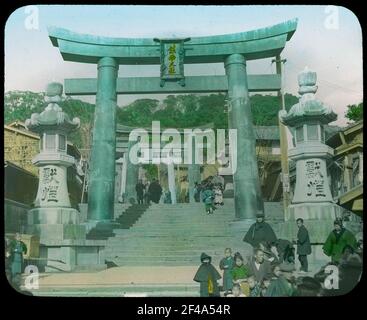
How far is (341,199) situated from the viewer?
4730 mm

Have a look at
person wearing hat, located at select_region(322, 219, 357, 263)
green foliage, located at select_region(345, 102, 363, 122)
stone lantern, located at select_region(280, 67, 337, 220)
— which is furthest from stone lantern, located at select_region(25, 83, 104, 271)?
green foliage, located at select_region(345, 102, 363, 122)

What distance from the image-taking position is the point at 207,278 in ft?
15.3

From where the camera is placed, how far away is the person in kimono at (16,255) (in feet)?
15.4

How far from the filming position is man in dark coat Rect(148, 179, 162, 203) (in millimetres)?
4855

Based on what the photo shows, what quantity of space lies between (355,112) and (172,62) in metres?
1.56

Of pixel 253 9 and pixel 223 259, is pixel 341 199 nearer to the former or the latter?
pixel 223 259

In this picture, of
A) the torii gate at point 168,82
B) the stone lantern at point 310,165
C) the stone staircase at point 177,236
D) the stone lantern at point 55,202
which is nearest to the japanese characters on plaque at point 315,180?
the stone lantern at point 310,165

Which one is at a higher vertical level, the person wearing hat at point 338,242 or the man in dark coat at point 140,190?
the man in dark coat at point 140,190

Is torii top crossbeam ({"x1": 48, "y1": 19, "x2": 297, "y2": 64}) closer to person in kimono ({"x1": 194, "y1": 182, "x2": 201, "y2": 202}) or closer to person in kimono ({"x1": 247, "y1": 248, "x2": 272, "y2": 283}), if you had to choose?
person in kimono ({"x1": 194, "y1": 182, "x2": 201, "y2": 202})

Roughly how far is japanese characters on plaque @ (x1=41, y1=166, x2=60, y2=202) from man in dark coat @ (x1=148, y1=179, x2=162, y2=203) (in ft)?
2.60

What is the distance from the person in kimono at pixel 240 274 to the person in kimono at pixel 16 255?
171 cm

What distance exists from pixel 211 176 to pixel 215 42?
112cm

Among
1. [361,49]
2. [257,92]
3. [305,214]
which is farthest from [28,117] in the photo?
[361,49]

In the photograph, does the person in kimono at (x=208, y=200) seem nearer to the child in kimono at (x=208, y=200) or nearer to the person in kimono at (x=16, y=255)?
the child in kimono at (x=208, y=200)
